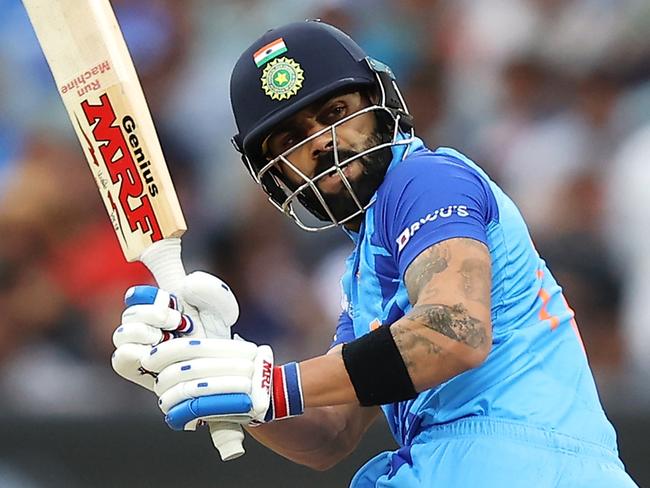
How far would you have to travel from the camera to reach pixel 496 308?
2.42 meters

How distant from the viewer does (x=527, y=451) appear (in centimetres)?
236

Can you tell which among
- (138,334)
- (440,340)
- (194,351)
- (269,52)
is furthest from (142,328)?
(269,52)

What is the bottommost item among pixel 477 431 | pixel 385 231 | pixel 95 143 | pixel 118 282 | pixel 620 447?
pixel 620 447

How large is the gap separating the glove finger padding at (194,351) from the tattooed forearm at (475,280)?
42 cm

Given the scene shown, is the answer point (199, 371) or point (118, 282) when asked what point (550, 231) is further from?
point (199, 371)

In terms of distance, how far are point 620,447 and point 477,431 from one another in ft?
7.97

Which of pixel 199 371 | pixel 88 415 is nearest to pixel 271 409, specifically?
pixel 199 371

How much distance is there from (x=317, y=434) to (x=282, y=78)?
926 millimetres

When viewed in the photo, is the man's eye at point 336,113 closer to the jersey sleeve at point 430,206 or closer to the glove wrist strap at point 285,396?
the jersey sleeve at point 430,206

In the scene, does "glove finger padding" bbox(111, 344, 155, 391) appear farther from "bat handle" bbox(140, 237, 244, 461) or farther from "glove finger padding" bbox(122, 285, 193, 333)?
"bat handle" bbox(140, 237, 244, 461)

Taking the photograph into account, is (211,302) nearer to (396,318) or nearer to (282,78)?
(396,318)

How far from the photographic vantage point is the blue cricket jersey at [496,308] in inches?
92.2

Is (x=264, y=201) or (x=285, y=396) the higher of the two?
(x=285, y=396)

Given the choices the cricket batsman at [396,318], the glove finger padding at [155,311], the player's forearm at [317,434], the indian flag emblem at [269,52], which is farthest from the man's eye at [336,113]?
the player's forearm at [317,434]
